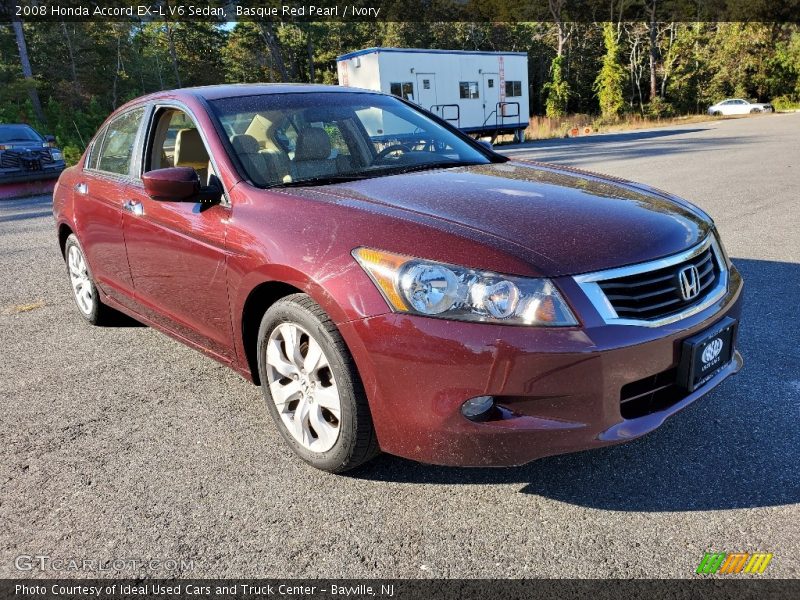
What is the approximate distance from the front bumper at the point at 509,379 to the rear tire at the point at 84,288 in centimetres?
311

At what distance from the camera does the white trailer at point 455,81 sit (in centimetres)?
2202

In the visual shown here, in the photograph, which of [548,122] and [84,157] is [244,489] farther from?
[548,122]

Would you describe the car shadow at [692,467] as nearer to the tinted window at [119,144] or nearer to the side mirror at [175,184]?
the side mirror at [175,184]

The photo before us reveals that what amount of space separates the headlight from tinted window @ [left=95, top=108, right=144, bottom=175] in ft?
7.98

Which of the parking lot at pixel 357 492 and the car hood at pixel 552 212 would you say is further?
the car hood at pixel 552 212

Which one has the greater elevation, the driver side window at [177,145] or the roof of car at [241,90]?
the roof of car at [241,90]

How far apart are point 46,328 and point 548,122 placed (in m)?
32.3

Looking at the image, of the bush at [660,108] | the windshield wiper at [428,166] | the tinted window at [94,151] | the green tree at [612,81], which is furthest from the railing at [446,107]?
the bush at [660,108]

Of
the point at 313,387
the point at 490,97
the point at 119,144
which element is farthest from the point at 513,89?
the point at 313,387

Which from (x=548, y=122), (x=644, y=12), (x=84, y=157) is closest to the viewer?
(x=84, y=157)

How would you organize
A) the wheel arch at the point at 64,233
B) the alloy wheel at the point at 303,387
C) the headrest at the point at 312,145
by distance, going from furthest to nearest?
the wheel arch at the point at 64,233
the headrest at the point at 312,145
the alloy wheel at the point at 303,387

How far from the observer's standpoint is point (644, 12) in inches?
2064

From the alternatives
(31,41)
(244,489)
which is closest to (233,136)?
(244,489)

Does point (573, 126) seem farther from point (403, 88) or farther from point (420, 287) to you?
point (420, 287)
